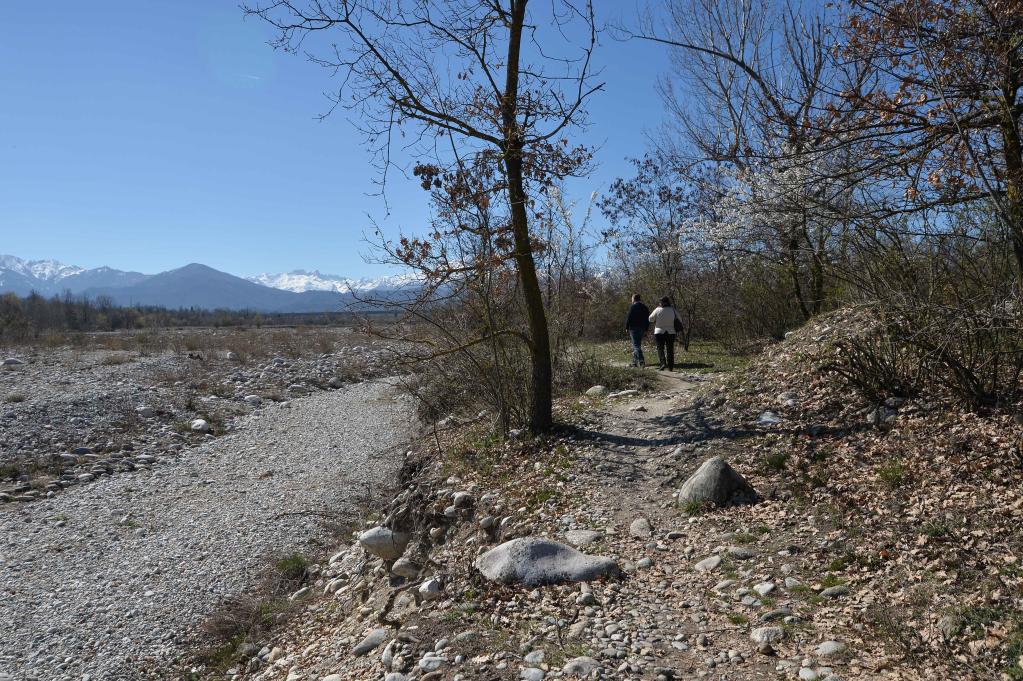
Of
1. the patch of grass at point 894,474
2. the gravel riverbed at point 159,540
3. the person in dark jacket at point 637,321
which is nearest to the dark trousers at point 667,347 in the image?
the person in dark jacket at point 637,321

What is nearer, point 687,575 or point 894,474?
point 687,575

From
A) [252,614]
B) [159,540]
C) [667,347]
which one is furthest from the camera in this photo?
[667,347]

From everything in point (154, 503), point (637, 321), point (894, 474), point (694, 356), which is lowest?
point (154, 503)

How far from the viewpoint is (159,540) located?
32.9 ft

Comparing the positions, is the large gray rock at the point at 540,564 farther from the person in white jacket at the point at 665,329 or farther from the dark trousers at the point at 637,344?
the dark trousers at the point at 637,344

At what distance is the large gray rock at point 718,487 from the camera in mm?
6094

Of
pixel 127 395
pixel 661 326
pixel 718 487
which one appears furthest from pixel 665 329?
pixel 127 395

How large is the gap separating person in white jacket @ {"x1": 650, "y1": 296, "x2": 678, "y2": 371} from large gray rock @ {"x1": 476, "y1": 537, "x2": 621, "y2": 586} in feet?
28.4

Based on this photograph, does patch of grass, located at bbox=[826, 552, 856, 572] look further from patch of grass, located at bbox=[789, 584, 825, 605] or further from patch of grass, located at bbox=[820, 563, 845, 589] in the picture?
patch of grass, located at bbox=[789, 584, 825, 605]

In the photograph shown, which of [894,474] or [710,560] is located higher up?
[894,474]

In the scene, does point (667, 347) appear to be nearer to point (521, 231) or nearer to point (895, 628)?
point (521, 231)

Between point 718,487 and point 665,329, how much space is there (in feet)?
26.1

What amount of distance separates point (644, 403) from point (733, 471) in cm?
383

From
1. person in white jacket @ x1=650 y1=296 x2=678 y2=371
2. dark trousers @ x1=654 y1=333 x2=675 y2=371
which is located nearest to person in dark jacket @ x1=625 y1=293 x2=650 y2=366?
person in white jacket @ x1=650 y1=296 x2=678 y2=371
